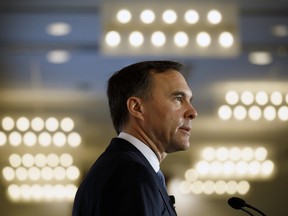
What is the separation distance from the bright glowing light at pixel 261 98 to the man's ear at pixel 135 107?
345cm

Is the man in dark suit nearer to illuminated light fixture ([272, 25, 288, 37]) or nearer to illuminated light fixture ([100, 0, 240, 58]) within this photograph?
illuminated light fixture ([100, 0, 240, 58])

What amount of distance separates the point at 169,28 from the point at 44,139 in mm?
2309

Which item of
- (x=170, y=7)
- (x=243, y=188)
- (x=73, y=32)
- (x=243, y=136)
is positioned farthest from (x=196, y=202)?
(x=170, y=7)

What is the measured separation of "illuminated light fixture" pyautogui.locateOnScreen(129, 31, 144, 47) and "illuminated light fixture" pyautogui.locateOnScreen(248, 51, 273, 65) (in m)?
1.58

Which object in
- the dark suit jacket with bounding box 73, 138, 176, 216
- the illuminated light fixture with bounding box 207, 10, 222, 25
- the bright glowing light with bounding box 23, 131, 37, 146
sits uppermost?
the bright glowing light with bounding box 23, 131, 37, 146

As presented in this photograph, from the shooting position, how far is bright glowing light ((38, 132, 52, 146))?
526 cm

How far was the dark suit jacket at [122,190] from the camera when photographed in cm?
124

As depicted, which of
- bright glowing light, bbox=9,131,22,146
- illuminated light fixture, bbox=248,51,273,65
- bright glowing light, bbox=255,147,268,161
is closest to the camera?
illuminated light fixture, bbox=248,51,273,65

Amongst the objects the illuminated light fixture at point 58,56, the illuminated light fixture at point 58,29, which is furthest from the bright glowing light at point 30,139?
the illuminated light fixture at point 58,29

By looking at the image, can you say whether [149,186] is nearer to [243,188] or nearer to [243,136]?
[243,136]

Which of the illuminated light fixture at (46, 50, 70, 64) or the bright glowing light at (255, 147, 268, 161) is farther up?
the illuminated light fixture at (46, 50, 70, 64)

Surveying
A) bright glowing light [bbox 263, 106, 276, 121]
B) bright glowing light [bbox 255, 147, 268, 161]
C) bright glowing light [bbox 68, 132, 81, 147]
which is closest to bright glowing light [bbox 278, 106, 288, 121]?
bright glowing light [bbox 263, 106, 276, 121]

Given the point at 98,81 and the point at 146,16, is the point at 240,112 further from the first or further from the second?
the point at 146,16

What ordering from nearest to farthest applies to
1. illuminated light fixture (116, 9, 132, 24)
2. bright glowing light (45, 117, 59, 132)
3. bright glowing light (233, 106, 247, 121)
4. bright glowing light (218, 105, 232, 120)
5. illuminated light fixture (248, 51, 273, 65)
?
illuminated light fixture (116, 9, 132, 24)
illuminated light fixture (248, 51, 273, 65)
bright glowing light (233, 106, 247, 121)
bright glowing light (45, 117, 59, 132)
bright glowing light (218, 105, 232, 120)
